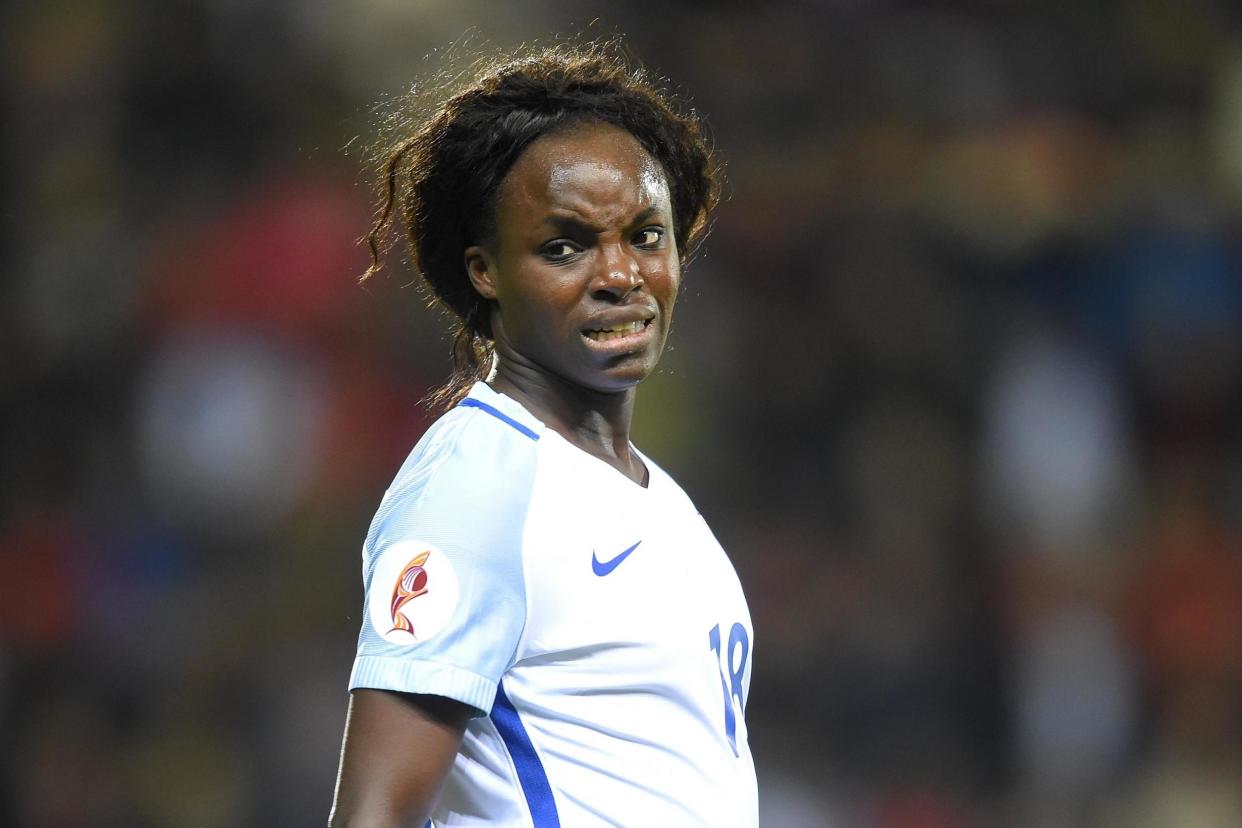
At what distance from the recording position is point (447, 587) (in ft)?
6.59

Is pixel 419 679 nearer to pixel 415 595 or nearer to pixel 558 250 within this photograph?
pixel 415 595

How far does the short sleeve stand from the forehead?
37 centimetres

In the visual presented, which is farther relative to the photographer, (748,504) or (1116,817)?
(748,504)

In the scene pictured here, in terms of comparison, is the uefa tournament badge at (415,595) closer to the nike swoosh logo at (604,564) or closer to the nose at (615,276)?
the nike swoosh logo at (604,564)

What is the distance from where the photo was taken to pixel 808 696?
19.1 feet

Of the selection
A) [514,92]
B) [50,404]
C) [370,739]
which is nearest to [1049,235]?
[50,404]

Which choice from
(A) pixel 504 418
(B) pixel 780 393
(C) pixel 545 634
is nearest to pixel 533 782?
(C) pixel 545 634

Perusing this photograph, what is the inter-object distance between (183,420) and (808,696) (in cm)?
254

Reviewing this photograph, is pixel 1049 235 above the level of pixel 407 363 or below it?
above

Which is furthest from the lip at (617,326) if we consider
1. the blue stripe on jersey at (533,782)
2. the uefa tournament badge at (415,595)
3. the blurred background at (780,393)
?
the blurred background at (780,393)

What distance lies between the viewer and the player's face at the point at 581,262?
224 centimetres

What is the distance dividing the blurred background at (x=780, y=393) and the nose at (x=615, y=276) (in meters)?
3.73

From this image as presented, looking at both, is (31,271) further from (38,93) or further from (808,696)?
(808,696)

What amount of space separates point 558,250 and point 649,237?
5.8 inches
